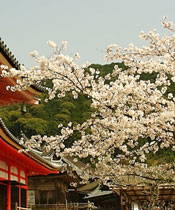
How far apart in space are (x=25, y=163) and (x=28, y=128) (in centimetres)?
3081

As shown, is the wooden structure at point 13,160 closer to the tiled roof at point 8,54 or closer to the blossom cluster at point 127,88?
the tiled roof at point 8,54

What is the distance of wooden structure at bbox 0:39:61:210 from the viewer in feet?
32.7

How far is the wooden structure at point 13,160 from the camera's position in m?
9.95

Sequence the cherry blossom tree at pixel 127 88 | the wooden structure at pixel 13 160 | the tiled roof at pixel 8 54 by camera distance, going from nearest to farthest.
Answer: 1. the cherry blossom tree at pixel 127 88
2. the tiled roof at pixel 8 54
3. the wooden structure at pixel 13 160

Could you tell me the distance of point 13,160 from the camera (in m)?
12.5

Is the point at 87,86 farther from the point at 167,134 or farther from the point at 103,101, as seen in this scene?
the point at 167,134

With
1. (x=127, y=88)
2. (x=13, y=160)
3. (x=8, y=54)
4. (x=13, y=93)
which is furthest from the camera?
(x=13, y=160)

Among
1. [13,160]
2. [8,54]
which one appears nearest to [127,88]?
[8,54]

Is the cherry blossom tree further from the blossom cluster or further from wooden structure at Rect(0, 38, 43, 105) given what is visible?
wooden structure at Rect(0, 38, 43, 105)

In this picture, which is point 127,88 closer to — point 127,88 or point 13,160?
point 127,88

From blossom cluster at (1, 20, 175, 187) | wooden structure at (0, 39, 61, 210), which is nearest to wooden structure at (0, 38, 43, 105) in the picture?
wooden structure at (0, 39, 61, 210)

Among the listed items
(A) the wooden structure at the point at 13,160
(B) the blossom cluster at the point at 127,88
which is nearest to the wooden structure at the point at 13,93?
(A) the wooden structure at the point at 13,160

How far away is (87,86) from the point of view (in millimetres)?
6133

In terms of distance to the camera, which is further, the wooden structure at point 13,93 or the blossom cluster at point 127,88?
the wooden structure at point 13,93
